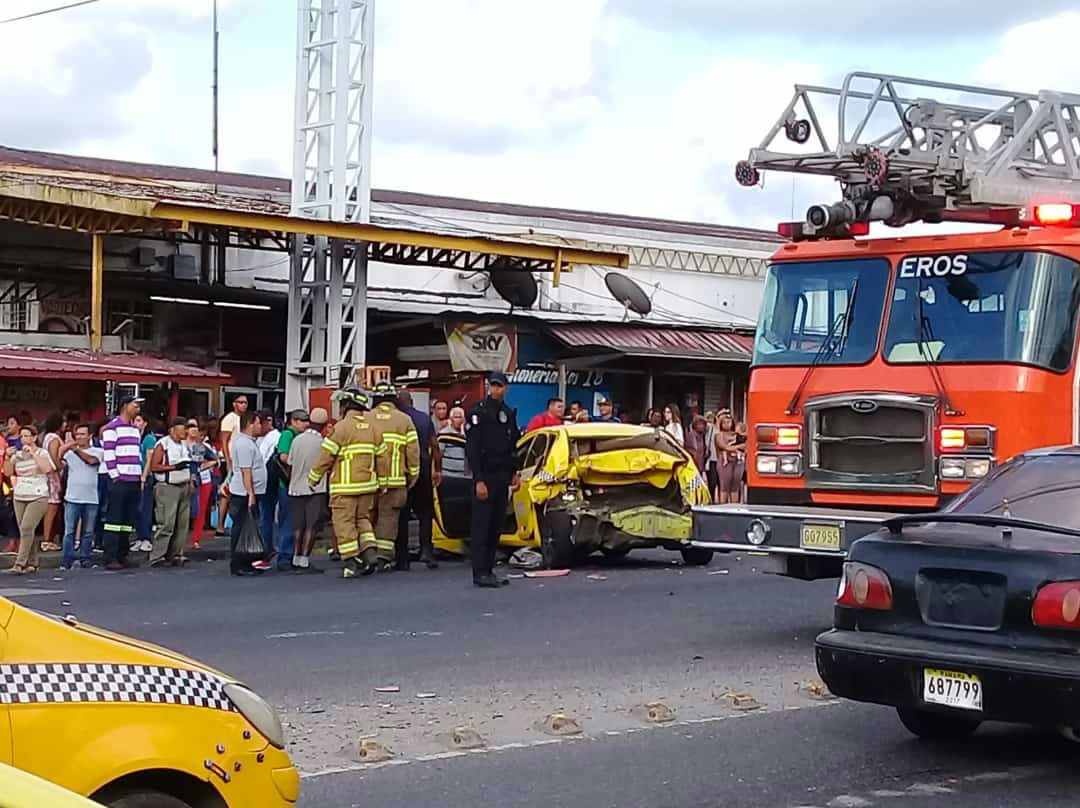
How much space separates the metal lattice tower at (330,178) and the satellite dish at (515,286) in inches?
166

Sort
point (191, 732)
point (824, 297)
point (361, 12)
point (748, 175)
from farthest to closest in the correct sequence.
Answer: point (361, 12)
point (748, 175)
point (824, 297)
point (191, 732)

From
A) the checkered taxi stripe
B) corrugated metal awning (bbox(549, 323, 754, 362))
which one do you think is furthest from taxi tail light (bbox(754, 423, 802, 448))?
corrugated metal awning (bbox(549, 323, 754, 362))

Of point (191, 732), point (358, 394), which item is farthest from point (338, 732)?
point (358, 394)

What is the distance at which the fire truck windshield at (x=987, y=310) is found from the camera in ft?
35.8

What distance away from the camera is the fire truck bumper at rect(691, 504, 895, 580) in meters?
10.9

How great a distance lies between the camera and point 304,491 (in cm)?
1714

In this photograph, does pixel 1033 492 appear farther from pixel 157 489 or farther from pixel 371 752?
pixel 157 489

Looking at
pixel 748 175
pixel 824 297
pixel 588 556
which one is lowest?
pixel 588 556

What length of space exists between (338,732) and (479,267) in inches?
812

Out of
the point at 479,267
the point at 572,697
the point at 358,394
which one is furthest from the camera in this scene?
the point at 479,267

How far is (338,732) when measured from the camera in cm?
838

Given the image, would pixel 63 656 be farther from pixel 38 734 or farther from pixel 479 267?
pixel 479 267

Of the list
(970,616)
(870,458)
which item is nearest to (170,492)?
(870,458)

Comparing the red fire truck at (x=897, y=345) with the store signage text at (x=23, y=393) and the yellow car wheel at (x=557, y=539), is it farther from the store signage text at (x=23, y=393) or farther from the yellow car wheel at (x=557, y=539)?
the store signage text at (x=23, y=393)
